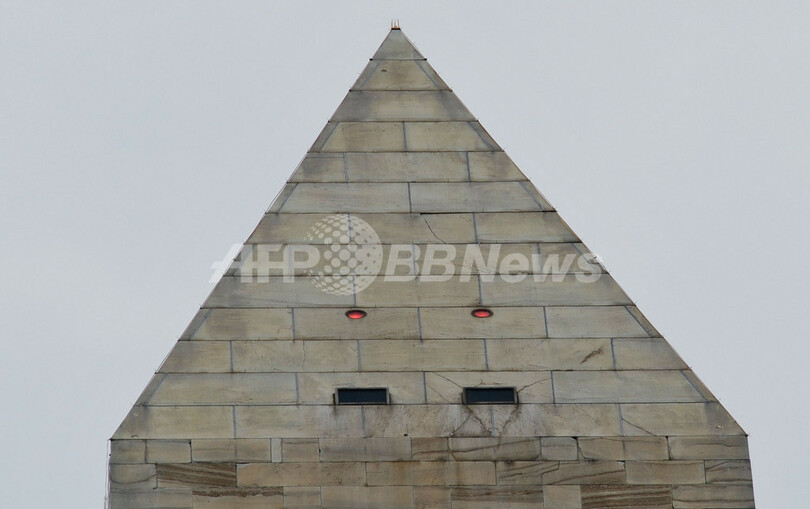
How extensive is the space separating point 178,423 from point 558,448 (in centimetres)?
668

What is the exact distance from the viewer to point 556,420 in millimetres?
40906

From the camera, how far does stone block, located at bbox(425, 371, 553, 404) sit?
41.1 metres

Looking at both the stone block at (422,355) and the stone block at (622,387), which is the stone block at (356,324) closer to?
the stone block at (422,355)

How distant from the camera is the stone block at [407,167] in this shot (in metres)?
43.9

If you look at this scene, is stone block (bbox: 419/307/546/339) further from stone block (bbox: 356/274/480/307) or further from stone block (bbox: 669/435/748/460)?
stone block (bbox: 669/435/748/460)

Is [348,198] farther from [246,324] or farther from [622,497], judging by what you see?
[622,497]

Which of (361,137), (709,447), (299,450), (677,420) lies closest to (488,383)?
(677,420)

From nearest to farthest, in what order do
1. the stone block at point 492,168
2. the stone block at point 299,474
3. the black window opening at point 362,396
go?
the stone block at point 299,474
the black window opening at point 362,396
the stone block at point 492,168

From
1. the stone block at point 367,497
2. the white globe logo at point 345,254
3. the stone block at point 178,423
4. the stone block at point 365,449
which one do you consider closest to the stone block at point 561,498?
the stone block at point 367,497

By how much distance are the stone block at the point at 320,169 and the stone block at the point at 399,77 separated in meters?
2.00

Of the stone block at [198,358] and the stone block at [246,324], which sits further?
the stone block at [246,324]

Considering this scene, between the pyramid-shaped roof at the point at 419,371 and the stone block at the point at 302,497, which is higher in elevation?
the pyramid-shaped roof at the point at 419,371

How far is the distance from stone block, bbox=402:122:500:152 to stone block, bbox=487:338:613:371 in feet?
15.0

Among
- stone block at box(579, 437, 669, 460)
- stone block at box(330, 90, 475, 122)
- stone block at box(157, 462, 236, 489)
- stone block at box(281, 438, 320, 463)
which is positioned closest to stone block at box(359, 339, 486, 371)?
stone block at box(281, 438, 320, 463)
